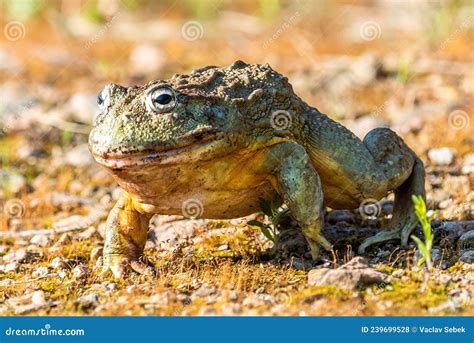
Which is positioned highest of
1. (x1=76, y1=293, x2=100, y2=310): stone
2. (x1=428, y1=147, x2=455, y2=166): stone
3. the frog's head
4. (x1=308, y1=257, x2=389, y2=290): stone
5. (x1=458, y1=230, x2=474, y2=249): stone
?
the frog's head

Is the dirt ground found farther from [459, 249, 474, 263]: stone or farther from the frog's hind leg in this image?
the frog's hind leg

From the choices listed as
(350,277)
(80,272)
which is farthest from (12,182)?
(350,277)

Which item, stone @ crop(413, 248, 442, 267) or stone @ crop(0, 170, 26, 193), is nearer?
stone @ crop(413, 248, 442, 267)

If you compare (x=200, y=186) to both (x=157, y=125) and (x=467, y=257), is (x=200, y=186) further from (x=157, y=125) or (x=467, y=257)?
(x=467, y=257)

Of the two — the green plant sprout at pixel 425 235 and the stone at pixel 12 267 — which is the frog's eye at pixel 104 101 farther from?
the green plant sprout at pixel 425 235

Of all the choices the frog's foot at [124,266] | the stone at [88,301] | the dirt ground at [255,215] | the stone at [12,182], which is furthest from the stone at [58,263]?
the stone at [12,182]

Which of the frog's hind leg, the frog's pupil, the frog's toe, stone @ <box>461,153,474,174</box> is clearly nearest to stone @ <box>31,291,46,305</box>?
the frog's toe
